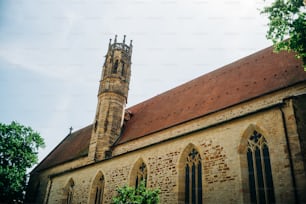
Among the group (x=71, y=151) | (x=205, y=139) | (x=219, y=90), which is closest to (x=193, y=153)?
(x=205, y=139)

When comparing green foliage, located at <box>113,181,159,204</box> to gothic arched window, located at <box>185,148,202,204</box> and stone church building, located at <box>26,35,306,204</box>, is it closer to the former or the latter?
→ stone church building, located at <box>26,35,306,204</box>

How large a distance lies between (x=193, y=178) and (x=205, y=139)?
5.77 ft

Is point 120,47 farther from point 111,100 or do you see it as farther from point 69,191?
point 69,191

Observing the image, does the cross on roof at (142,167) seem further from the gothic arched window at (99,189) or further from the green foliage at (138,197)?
the green foliage at (138,197)

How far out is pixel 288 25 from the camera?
9.62 metres

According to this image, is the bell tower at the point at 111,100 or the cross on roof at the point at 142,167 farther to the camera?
the bell tower at the point at 111,100

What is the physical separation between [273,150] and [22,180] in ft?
64.5

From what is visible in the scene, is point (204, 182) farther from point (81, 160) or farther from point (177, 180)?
point (81, 160)

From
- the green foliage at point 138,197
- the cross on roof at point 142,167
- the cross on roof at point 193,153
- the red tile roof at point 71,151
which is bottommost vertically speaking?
the green foliage at point 138,197

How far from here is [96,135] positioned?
19000 mm

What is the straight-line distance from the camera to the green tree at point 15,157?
2131 centimetres

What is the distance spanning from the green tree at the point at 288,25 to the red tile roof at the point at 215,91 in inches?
101

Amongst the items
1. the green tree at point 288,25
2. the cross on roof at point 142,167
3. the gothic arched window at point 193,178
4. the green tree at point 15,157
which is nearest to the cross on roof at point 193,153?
the gothic arched window at point 193,178

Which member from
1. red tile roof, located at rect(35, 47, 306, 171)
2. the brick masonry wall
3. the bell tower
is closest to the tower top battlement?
the bell tower
